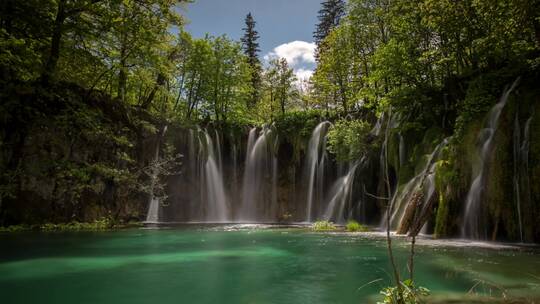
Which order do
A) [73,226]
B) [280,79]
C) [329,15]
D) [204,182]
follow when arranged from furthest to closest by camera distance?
1. [329,15]
2. [280,79]
3. [204,182]
4. [73,226]

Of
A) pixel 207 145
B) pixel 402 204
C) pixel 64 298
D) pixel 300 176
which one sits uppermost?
pixel 207 145

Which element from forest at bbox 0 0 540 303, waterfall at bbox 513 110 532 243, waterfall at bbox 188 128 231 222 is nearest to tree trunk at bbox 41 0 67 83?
forest at bbox 0 0 540 303

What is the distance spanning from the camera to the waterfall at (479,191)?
1320cm

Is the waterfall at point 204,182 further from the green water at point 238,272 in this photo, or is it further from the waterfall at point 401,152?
the green water at point 238,272

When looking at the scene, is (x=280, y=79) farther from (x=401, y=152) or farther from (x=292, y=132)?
(x=401, y=152)

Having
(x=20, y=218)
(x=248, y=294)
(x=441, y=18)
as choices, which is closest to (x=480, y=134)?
(x=441, y=18)

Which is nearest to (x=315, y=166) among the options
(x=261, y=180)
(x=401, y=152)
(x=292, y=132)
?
(x=292, y=132)

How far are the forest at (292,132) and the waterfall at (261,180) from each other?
117mm

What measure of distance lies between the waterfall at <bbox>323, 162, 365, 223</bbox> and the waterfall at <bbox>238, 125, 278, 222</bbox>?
6.11 m

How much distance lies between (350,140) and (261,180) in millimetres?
10104

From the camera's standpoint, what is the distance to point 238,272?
8.30 metres

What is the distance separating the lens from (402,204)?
54.3ft

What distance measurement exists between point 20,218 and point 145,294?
15.4 metres

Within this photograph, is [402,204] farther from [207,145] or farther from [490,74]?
[207,145]
